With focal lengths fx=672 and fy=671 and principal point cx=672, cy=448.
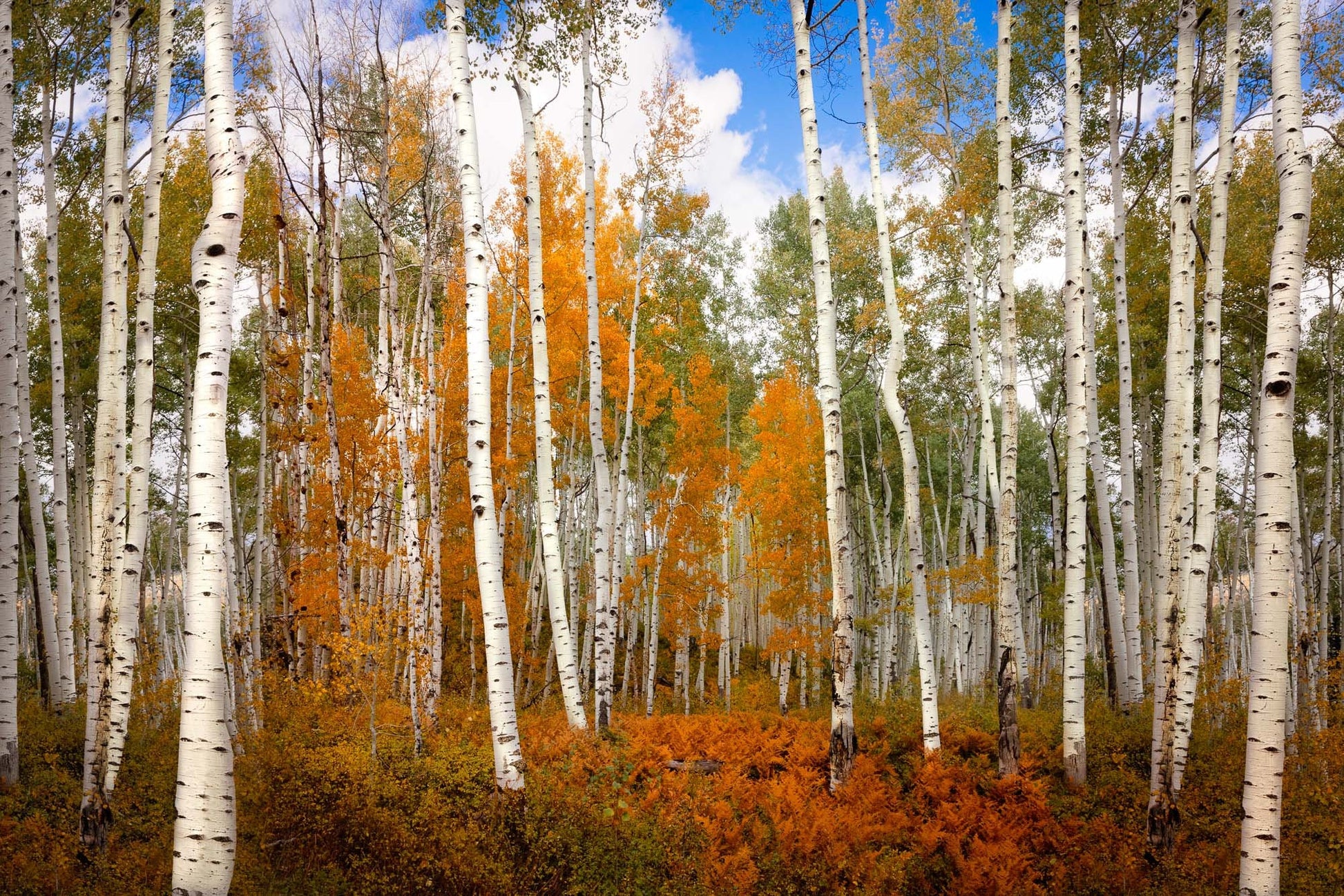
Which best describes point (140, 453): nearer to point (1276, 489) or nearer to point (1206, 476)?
point (1276, 489)

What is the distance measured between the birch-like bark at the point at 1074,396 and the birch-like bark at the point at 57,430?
11.1 meters

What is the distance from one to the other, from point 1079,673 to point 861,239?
365 inches

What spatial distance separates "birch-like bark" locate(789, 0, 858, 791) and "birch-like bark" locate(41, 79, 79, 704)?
334 inches

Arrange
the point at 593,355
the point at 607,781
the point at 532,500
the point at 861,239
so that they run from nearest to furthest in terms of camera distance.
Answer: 1. the point at 607,781
2. the point at 593,355
3. the point at 861,239
4. the point at 532,500

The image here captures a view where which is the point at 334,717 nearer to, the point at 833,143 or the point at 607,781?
the point at 607,781

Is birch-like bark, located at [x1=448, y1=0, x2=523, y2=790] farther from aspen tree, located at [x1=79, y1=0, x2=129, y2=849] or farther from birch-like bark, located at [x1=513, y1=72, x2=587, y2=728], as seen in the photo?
aspen tree, located at [x1=79, y1=0, x2=129, y2=849]

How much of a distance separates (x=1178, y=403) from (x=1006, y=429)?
1.73 meters

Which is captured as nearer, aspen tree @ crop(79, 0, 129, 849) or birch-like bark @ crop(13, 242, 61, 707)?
aspen tree @ crop(79, 0, 129, 849)

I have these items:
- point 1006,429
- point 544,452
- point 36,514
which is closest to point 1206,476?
point 1006,429

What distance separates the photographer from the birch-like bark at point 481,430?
5953mm

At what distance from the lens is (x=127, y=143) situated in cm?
818

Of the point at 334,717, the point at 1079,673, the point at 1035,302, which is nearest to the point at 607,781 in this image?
the point at 334,717

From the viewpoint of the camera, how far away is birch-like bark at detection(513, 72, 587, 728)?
7.86 meters

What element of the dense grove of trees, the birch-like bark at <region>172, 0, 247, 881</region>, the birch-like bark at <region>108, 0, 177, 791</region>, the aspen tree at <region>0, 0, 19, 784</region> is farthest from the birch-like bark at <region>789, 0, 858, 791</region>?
the aspen tree at <region>0, 0, 19, 784</region>
